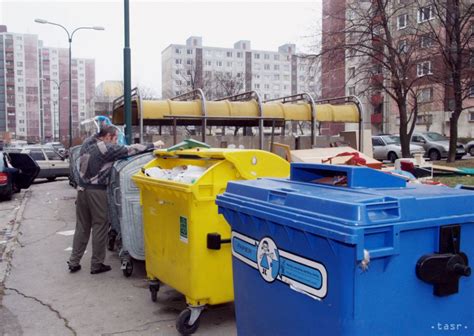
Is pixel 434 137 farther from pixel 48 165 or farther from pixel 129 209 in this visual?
pixel 129 209

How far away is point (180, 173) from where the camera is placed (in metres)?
4.24

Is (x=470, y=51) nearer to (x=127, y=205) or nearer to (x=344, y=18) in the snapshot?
(x=344, y=18)

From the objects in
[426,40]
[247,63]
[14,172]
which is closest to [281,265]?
[14,172]

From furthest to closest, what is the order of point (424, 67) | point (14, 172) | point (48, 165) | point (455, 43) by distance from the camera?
point (48, 165) < point (424, 67) < point (455, 43) < point (14, 172)

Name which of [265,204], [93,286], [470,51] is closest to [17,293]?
[93,286]

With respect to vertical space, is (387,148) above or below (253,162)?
below

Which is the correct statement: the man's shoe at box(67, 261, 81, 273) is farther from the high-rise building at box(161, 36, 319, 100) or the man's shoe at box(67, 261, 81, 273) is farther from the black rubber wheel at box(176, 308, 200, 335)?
the high-rise building at box(161, 36, 319, 100)

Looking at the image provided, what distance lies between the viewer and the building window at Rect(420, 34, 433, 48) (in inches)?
634

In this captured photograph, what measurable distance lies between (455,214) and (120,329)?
2989 mm

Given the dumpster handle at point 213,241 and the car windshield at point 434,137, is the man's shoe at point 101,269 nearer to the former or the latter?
the dumpster handle at point 213,241

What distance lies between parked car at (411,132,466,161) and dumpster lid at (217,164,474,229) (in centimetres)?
2229

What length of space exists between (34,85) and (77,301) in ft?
279

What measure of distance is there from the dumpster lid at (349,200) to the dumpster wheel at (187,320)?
131cm

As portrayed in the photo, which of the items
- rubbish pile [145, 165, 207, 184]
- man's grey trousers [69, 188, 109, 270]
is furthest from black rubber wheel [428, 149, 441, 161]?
rubbish pile [145, 165, 207, 184]
